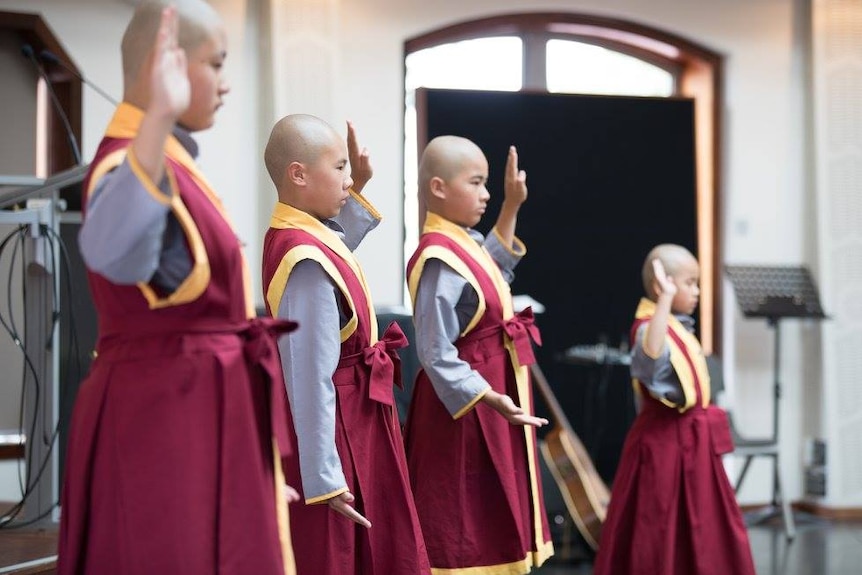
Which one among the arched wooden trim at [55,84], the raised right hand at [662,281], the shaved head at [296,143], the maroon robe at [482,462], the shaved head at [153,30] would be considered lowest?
the maroon robe at [482,462]

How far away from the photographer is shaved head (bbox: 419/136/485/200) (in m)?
3.22

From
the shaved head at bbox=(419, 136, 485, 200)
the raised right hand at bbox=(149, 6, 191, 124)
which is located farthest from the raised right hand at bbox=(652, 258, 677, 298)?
the raised right hand at bbox=(149, 6, 191, 124)

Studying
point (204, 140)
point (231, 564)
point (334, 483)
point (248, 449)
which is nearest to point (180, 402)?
point (248, 449)

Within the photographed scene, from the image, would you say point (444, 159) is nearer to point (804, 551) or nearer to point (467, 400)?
point (467, 400)

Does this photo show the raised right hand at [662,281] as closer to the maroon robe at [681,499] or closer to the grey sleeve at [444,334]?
the maroon robe at [681,499]

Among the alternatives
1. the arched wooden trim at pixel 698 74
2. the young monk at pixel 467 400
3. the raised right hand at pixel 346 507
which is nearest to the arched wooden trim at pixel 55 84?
the arched wooden trim at pixel 698 74

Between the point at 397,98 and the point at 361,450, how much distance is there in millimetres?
3993

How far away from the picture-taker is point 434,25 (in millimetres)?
6383

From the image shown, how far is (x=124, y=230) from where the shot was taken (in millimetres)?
1548

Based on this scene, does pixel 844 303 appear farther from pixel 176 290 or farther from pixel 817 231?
pixel 176 290

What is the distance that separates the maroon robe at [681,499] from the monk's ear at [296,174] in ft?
5.64

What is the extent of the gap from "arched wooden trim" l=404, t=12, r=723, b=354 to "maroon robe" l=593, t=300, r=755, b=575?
2.93 meters

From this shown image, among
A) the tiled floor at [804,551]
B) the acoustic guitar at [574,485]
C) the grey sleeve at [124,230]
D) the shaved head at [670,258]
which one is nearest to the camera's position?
the grey sleeve at [124,230]

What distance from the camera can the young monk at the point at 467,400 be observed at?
302cm
